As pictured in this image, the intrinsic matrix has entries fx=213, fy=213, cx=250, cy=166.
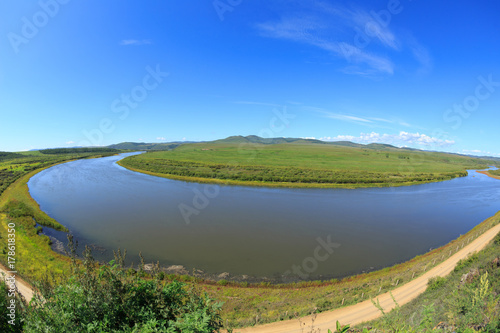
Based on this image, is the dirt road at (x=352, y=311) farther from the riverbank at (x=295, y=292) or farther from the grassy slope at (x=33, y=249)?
the grassy slope at (x=33, y=249)

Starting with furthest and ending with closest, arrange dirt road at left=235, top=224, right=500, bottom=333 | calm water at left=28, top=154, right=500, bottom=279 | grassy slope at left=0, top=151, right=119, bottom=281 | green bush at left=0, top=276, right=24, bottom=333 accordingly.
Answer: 1. calm water at left=28, top=154, right=500, bottom=279
2. grassy slope at left=0, top=151, right=119, bottom=281
3. dirt road at left=235, top=224, right=500, bottom=333
4. green bush at left=0, top=276, right=24, bottom=333

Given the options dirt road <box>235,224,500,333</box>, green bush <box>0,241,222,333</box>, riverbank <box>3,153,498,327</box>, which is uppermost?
green bush <box>0,241,222,333</box>

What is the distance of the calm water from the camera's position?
17.2m

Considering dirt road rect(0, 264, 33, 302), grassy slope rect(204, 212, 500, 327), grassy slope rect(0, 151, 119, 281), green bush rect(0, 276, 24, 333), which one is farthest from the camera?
grassy slope rect(0, 151, 119, 281)

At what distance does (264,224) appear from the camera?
78.9 ft

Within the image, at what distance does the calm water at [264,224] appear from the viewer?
56.4 feet

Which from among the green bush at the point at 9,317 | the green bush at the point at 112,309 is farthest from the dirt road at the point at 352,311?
the green bush at the point at 9,317

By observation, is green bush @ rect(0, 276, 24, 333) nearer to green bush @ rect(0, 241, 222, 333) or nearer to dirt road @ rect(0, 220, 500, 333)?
green bush @ rect(0, 241, 222, 333)

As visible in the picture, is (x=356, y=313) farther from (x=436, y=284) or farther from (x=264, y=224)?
(x=264, y=224)

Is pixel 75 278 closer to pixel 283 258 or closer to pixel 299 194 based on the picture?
pixel 283 258

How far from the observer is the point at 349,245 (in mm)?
19766

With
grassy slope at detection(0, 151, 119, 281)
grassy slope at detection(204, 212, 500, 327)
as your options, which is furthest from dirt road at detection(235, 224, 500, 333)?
grassy slope at detection(0, 151, 119, 281)

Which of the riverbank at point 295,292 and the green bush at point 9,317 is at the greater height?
the green bush at point 9,317

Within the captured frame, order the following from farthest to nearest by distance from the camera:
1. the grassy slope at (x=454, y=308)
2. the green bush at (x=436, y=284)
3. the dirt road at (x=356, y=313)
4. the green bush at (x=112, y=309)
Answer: the green bush at (x=436, y=284), the dirt road at (x=356, y=313), the grassy slope at (x=454, y=308), the green bush at (x=112, y=309)
